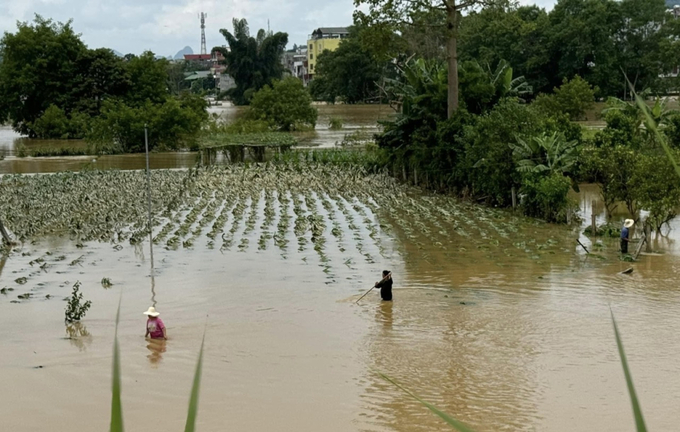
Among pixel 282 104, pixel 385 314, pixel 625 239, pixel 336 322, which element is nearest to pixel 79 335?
pixel 336 322

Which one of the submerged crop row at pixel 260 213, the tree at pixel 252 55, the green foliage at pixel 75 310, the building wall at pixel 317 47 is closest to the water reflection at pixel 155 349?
the green foliage at pixel 75 310

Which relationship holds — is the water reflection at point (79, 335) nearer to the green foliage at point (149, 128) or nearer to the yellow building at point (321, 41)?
the green foliage at point (149, 128)

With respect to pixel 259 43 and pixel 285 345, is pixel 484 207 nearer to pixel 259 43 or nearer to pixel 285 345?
pixel 285 345

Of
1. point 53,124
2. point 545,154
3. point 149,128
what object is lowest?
point 545,154

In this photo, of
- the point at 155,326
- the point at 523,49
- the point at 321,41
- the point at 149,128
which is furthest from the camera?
the point at 321,41

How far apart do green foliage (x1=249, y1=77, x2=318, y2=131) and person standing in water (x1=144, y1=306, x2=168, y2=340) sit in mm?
40461

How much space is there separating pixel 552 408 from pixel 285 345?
355 centimetres

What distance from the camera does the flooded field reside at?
8.74 metres

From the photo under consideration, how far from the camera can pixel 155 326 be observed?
10812 mm

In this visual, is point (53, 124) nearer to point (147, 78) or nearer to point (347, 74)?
point (147, 78)

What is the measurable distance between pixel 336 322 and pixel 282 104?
40.7m

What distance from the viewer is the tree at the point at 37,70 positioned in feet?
169

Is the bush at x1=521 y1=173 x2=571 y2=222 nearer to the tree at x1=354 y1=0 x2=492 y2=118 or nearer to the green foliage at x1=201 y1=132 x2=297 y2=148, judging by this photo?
the tree at x1=354 y1=0 x2=492 y2=118

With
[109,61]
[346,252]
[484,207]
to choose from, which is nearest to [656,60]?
[109,61]
